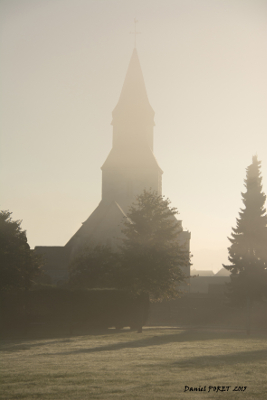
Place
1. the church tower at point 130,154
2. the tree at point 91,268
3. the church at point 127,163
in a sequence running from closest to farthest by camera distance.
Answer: the tree at point 91,268, the church at point 127,163, the church tower at point 130,154

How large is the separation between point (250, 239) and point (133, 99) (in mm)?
29905

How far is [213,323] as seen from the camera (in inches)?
1549

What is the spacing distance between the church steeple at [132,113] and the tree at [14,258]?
28535mm

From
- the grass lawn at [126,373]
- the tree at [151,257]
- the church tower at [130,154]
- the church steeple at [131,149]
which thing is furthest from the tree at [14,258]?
the church steeple at [131,149]

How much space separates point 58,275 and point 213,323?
828 inches

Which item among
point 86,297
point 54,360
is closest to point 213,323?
point 86,297

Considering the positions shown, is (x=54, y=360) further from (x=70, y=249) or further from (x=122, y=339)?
(x=70, y=249)

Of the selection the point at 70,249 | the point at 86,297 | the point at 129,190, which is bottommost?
the point at 86,297

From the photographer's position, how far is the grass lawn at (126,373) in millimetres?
8180

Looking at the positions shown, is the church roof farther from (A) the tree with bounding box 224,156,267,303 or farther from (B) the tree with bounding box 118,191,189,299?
(B) the tree with bounding box 118,191,189,299

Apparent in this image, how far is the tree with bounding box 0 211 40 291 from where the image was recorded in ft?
96.1

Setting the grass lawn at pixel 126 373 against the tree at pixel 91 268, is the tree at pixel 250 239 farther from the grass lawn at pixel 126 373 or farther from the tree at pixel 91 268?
the grass lawn at pixel 126 373

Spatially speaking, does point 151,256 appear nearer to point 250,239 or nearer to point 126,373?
point 250,239

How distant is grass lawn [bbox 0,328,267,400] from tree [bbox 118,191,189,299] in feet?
29.6
